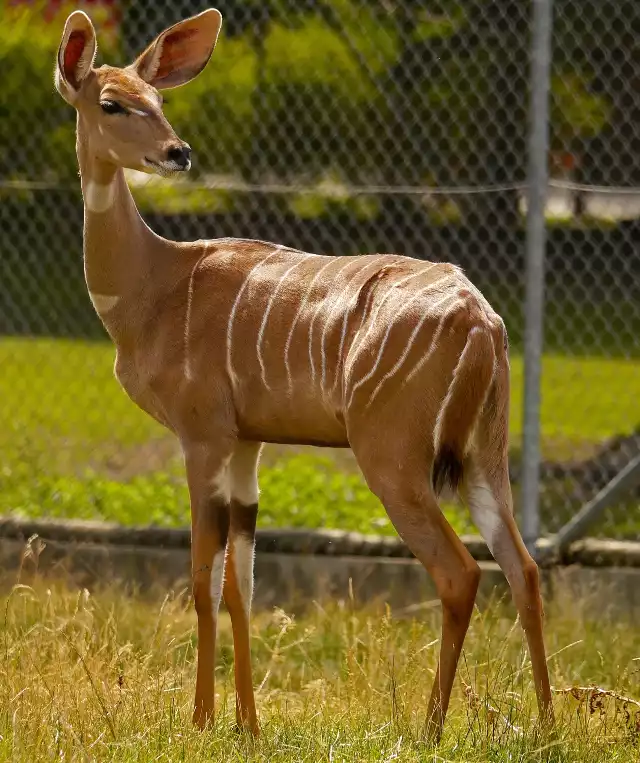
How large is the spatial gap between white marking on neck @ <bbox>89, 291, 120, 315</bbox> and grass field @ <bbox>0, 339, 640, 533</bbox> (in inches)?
86.4

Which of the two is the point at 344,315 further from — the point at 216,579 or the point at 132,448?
the point at 132,448

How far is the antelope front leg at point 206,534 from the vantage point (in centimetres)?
395

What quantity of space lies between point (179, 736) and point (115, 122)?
1.65 meters

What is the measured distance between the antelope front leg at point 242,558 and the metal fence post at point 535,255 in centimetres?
152

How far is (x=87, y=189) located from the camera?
13.8 feet

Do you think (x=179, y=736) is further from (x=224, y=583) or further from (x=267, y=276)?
(x=267, y=276)

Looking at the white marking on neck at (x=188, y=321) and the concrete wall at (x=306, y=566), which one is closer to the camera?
the white marking on neck at (x=188, y=321)

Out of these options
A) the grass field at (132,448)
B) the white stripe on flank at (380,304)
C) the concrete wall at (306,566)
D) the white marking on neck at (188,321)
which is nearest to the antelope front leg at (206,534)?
the white marking on neck at (188,321)

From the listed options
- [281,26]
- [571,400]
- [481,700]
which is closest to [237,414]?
[481,700]

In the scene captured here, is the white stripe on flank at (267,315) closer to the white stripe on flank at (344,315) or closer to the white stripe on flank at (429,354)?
the white stripe on flank at (344,315)

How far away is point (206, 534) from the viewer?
3963mm

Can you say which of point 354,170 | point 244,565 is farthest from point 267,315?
point 354,170

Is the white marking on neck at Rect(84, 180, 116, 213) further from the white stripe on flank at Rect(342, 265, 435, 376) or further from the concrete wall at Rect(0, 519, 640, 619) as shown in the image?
the concrete wall at Rect(0, 519, 640, 619)

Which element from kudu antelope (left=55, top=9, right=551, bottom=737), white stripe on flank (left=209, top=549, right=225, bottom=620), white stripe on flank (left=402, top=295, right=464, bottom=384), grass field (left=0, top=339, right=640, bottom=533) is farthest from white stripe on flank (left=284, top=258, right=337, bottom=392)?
grass field (left=0, top=339, right=640, bottom=533)
